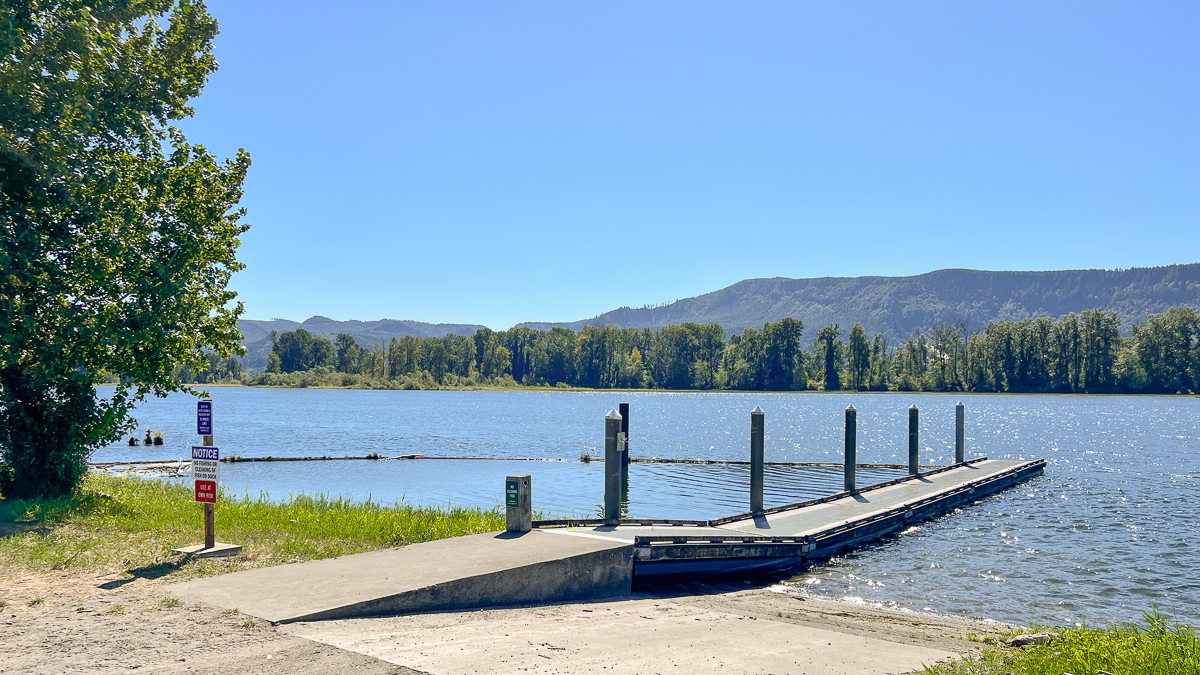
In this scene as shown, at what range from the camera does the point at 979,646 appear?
861cm

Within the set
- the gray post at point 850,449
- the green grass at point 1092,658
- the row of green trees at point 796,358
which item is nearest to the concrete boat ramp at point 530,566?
the gray post at point 850,449

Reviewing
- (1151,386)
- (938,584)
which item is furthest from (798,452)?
(1151,386)

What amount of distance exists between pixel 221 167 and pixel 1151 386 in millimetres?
137584

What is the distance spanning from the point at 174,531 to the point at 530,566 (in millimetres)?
5884

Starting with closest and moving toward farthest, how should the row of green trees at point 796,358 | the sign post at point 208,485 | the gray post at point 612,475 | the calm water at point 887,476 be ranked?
the sign post at point 208,485 < the gray post at point 612,475 < the calm water at point 887,476 < the row of green trees at point 796,358

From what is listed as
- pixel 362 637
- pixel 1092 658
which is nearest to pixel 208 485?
pixel 362 637

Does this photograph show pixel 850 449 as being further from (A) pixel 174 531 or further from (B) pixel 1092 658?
(A) pixel 174 531

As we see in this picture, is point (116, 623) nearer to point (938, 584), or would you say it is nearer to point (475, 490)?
point (938, 584)

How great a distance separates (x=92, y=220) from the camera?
43.1ft

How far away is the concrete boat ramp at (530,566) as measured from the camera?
8062 mm

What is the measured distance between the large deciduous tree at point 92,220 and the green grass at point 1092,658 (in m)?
12.8

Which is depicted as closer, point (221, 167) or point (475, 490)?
point (221, 167)

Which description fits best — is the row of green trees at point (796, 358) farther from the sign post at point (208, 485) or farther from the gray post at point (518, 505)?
the sign post at point (208, 485)

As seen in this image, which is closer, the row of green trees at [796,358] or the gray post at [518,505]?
the gray post at [518,505]
